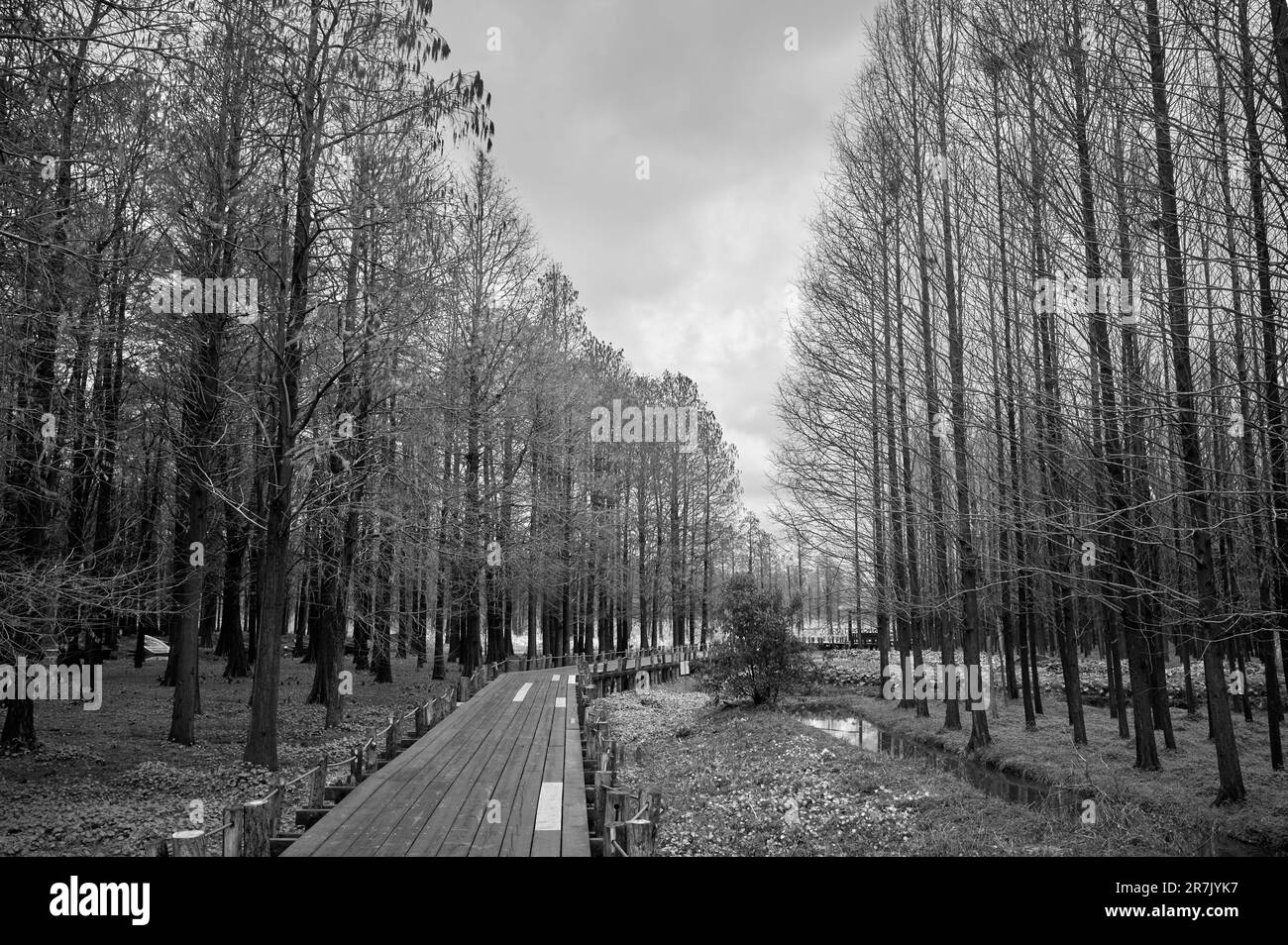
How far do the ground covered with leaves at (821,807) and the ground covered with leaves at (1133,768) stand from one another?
128 cm

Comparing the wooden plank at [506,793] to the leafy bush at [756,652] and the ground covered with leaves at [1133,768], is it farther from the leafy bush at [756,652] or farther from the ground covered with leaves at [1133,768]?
the leafy bush at [756,652]

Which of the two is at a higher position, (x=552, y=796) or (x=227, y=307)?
(x=227, y=307)

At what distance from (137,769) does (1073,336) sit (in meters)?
15.4

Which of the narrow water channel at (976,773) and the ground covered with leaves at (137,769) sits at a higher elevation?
the ground covered with leaves at (137,769)

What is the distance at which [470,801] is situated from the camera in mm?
7949

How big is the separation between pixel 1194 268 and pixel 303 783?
48.7 ft

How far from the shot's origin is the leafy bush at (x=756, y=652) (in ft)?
72.5

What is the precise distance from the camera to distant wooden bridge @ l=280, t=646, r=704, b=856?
21.2 ft

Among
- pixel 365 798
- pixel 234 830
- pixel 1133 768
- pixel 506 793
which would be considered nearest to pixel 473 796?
pixel 506 793

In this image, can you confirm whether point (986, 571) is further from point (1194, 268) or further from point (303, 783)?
point (303, 783)

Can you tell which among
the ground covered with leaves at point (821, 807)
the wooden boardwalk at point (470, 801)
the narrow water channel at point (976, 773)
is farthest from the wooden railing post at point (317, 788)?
the narrow water channel at point (976, 773)

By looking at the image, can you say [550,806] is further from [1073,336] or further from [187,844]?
[1073,336]
